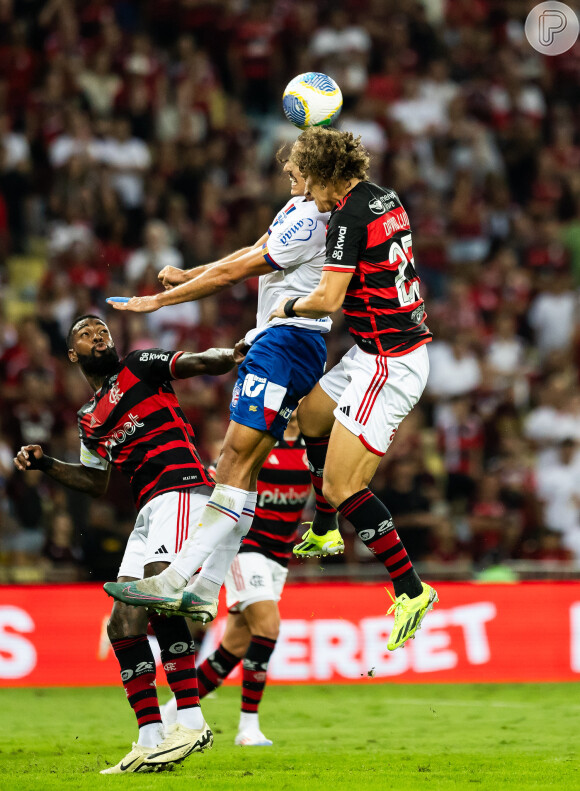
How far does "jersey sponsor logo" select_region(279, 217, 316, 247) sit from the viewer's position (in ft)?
25.5

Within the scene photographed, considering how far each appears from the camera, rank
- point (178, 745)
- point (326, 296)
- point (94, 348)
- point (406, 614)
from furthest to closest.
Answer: point (94, 348) < point (178, 745) < point (406, 614) < point (326, 296)

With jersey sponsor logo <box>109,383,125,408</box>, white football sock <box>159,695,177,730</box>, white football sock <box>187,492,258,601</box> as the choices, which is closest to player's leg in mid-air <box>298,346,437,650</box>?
white football sock <box>187,492,258,601</box>

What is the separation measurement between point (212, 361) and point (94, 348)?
2.78 feet

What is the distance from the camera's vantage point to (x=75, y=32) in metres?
17.5

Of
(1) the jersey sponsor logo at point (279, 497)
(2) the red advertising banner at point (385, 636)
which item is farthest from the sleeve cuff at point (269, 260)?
(2) the red advertising banner at point (385, 636)

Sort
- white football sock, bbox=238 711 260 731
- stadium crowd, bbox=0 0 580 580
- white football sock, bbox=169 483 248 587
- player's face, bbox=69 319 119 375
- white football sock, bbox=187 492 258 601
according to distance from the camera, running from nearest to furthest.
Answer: white football sock, bbox=169 483 248 587 → white football sock, bbox=187 492 258 601 → player's face, bbox=69 319 119 375 → white football sock, bbox=238 711 260 731 → stadium crowd, bbox=0 0 580 580

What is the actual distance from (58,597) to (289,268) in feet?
18.2

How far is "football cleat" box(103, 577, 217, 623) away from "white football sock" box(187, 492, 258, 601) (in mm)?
201

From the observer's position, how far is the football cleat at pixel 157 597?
740 cm

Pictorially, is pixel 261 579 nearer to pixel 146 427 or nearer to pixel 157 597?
pixel 146 427

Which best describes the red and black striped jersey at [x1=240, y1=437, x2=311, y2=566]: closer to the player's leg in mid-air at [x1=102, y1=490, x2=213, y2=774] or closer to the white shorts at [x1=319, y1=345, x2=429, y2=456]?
the player's leg in mid-air at [x1=102, y1=490, x2=213, y2=774]

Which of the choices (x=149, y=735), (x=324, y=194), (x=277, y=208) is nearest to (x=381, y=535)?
(x=149, y=735)

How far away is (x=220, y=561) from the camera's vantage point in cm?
798

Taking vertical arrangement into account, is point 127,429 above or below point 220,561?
above
